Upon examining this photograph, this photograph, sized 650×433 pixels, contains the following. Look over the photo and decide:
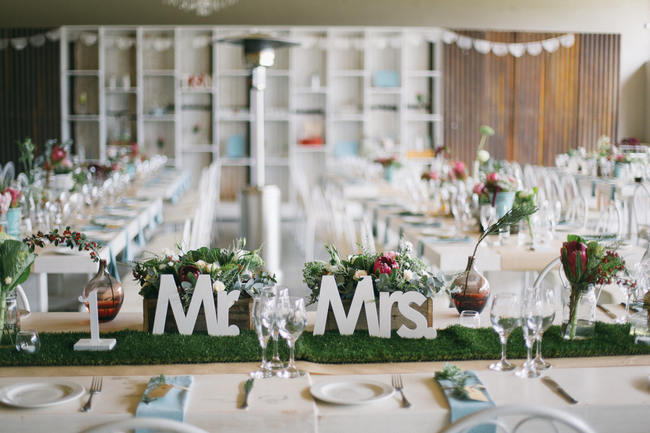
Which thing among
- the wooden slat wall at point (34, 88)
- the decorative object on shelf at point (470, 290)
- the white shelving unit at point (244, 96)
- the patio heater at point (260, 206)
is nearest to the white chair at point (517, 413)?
the decorative object on shelf at point (470, 290)

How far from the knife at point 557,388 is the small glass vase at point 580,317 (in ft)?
1.26

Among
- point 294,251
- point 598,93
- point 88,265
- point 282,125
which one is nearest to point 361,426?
point 88,265

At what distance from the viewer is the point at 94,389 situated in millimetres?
1954

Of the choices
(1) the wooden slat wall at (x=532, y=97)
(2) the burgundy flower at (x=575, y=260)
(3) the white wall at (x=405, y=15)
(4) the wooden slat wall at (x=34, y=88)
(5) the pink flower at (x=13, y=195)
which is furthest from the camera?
(1) the wooden slat wall at (x=532, y=97)

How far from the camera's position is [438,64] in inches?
465

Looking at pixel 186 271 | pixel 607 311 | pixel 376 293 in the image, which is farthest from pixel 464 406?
pixel 607 311

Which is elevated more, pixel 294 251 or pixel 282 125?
pixel 282 125

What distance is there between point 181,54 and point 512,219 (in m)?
10.0

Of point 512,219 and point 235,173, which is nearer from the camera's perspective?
point 512,219

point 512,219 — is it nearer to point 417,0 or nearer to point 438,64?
point 438,64

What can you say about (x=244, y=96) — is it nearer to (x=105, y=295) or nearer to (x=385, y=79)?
(x=385, y=79)

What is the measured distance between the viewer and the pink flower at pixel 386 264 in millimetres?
2443

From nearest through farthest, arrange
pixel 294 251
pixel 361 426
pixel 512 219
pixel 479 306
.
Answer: pixel 361 426, pixel 512 219, pixel 479 306, pixel 294 251

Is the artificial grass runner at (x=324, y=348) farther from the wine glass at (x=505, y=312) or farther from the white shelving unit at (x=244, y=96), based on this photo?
the white shelving unit at (x=244, y=96)
